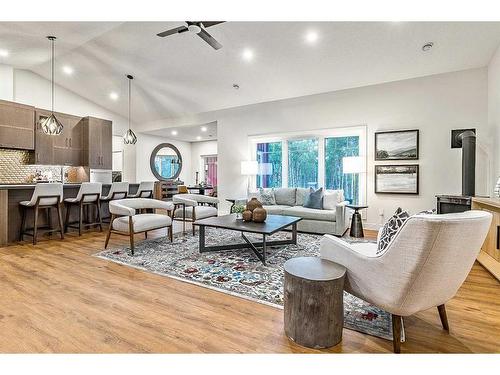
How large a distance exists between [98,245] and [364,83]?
17.2 ft

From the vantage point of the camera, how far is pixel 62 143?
7.09 metres

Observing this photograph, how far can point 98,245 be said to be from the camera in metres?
4.25

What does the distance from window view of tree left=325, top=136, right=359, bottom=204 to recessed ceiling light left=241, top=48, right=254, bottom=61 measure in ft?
7.80

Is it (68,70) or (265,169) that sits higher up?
(68,70)

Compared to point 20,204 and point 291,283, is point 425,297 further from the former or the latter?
point 20,204

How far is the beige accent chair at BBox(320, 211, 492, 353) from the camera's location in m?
1.43

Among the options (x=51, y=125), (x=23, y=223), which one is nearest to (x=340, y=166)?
(x=51, y=125)

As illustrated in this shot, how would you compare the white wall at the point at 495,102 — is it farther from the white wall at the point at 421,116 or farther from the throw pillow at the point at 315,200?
the throw pillow at the point at 315,200

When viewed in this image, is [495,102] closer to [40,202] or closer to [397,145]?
[397,145]

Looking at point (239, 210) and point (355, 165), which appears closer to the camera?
point (239, 210)

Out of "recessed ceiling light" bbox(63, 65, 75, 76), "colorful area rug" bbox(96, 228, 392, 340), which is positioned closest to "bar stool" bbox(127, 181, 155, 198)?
"colorful area rug" bbox(96, 228, 392, 340)

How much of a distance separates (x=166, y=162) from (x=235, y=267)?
26.4 feet

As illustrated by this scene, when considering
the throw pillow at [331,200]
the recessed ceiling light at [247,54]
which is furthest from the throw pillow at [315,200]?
the recessed ceiling light at [247,54]
